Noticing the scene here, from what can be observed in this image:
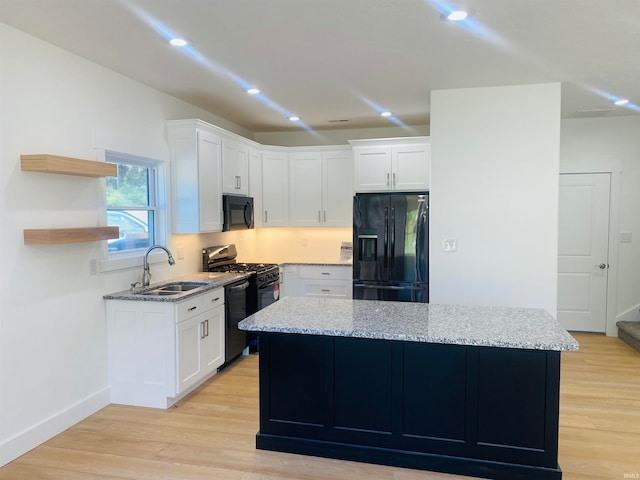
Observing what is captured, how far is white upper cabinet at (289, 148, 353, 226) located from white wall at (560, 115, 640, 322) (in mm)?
2729

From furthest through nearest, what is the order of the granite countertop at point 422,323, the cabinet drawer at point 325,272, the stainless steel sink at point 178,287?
1. the cabinet drawer at point 325,272
2. the stainless steel sink at point 178,287
3. the granite countertop at point 422,323

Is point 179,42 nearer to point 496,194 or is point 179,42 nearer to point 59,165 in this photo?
point 59,165

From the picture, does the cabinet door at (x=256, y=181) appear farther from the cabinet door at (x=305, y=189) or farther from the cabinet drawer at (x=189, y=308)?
the cabinet drawer at (x=189, y=308)

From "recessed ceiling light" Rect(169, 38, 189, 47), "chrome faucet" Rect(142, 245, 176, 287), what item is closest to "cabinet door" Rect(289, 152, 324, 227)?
"chrome faucet" Rect(142, 245, 176, 287)

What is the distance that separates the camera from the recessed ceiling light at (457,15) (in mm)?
2463

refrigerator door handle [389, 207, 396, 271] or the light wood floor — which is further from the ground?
refrigerator door handle [389, 207, 396, 271]

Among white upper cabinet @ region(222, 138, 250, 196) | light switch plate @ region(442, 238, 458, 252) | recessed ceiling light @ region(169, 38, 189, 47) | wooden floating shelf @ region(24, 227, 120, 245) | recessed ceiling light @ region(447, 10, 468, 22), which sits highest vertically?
recessed ceiling light @ region(169, 38, 189, 47)

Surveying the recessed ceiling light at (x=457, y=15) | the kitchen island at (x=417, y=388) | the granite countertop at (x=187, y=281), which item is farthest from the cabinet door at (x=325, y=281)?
the recessed ceiling light at (x=457, y=15)

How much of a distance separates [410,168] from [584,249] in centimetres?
251

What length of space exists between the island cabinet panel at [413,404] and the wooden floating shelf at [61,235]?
1.42m

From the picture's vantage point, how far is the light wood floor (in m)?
2.56

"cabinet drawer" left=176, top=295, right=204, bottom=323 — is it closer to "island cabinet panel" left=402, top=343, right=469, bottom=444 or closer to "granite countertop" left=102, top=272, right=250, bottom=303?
"granite countertop" left=102, top=272, right=250, bottom=303

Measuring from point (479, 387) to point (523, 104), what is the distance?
2613 millimetres

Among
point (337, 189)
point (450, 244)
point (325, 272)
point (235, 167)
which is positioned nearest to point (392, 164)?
point (337, 189)
